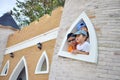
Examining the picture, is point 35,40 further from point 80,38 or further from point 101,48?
point 101,48

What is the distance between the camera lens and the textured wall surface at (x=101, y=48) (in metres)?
4.66

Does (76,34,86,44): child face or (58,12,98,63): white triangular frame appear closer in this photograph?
(58,12,98,63): white triangular frame

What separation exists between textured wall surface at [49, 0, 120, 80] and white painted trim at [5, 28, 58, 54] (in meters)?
2.51

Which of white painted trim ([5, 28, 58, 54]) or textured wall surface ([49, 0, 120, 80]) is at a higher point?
white painted trim ([5, 28, 58, 54])

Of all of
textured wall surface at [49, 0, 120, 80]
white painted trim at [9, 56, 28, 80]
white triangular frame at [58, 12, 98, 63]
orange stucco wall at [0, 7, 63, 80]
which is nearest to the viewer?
textured wall surface at [49, 0, 120, 80]

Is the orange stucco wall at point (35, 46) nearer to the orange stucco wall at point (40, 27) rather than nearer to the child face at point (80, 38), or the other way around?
the orange stucco wall at point (40, 27)

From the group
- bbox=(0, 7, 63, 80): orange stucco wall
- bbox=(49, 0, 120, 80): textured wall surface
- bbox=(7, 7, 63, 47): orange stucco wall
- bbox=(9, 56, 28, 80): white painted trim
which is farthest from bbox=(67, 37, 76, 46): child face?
bbox=(9, 56, 28, 80): white painted trim

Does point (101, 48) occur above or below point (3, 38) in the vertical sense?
below

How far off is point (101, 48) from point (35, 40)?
5532 mm

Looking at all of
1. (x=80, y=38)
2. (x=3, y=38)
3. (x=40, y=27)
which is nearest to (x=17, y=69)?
(x=40, y=27)

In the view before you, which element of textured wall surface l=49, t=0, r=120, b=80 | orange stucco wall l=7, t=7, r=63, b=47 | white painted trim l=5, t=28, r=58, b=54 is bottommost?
textured wall surface l=49, t=0, r=120, b=80

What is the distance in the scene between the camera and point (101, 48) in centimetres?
492

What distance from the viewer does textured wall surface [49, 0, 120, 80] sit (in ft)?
15.3

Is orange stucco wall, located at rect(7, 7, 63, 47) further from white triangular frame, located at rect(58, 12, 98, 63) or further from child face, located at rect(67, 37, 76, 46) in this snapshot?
child face, located at rect(67, 37, 76, 46)
